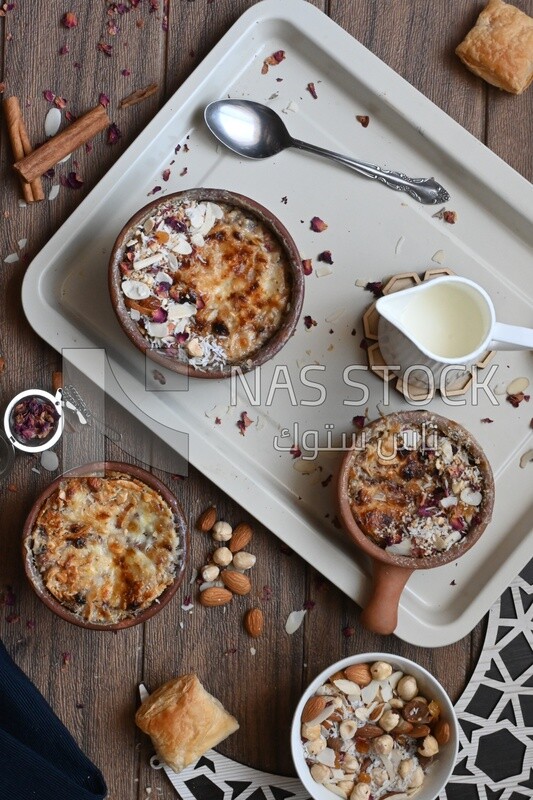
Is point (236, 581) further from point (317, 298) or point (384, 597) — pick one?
point (317, 298)

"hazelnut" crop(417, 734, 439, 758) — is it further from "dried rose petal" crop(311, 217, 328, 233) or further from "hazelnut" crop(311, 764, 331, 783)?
"dried rose petal" crop(311, 217, 328, 233)

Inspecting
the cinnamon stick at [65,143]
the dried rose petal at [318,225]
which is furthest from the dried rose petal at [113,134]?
the dried rose petal at [318,225]

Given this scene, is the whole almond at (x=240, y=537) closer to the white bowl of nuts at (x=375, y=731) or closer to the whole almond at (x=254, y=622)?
the whole almond at (x=254, y=622)

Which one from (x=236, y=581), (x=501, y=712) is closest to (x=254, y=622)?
(x=236, y=581)

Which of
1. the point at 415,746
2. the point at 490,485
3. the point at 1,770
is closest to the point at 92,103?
the point at 490,485

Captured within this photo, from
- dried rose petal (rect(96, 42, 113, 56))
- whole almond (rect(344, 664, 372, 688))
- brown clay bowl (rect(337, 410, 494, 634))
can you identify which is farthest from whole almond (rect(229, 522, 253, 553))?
dried rose petal (rect(96, 42, 113, 56))
